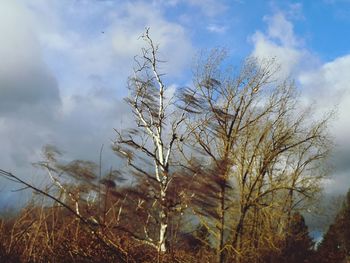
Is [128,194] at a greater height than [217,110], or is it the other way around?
[217,110]

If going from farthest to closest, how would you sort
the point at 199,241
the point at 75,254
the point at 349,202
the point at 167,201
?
the point at 349,202 → the point at 199,241 → the point at 167,201 → the point at 75,254

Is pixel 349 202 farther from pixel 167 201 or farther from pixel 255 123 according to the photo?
pixel 167 201

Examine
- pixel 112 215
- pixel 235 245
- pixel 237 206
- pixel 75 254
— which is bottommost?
pixel 75 254

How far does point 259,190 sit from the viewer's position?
27844mm

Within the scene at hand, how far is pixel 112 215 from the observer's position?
3256mm

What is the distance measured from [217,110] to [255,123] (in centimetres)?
222

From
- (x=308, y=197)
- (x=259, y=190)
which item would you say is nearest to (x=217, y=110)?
(x=259, y=190)

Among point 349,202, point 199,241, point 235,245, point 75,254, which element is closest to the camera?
point 75,254

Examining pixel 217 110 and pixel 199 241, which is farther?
pixel 217 110

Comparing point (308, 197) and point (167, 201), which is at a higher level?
point (308, 197)

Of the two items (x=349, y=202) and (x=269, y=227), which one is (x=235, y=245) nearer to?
(x=269, y=227)

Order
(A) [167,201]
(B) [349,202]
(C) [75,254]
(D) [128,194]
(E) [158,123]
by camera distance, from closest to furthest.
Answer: (C) [75,254]
(A) [167,201]
(D) [128,194]
(E) [158,123]
(B) [349,202]

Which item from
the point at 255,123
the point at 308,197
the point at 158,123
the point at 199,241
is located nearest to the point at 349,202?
the point at 308,197

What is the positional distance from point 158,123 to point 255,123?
24.7 ft
